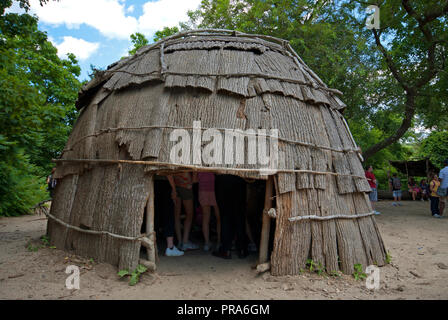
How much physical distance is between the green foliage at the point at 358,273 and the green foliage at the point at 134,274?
2913 mm

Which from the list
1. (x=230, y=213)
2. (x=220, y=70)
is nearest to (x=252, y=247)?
(x=230, y=213)

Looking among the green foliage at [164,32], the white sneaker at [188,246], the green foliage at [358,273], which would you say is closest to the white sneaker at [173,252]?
the white sneaker at [188,246]

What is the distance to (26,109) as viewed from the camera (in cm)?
623

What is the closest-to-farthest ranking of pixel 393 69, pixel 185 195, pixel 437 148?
pixel 185 195 < pixel 393 69 < pixel 437 148

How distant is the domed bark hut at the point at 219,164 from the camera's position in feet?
13.0

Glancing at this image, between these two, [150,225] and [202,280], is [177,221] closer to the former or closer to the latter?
[150,225]

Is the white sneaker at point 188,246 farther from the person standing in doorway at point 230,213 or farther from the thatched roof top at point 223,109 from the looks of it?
the thatched roof top at point 223,109

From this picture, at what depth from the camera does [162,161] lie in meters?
3.92

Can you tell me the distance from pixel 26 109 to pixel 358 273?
7.13 meters

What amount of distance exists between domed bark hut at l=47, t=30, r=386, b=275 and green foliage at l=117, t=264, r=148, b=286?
0.09 meters

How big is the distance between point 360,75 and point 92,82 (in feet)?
28.3

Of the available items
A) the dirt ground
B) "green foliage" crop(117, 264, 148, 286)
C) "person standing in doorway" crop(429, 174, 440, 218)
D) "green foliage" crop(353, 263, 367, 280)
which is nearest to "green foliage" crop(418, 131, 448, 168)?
"person standing in doorway" crop(429, 174, 440, 218)

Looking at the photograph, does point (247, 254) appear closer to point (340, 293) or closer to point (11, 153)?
point (340, 293)

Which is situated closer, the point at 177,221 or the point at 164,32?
the point at 177,221
